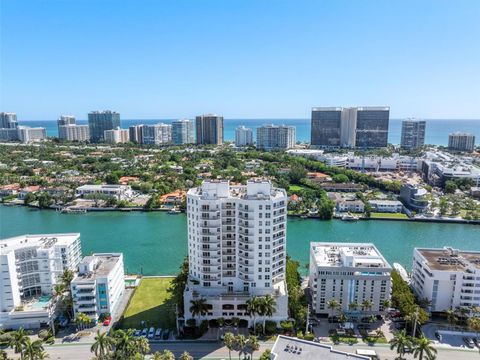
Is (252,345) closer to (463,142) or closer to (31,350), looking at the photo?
(31,350)

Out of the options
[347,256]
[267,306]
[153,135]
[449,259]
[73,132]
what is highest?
[73,132]

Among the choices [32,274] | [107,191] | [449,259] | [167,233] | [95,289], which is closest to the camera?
[95,289]

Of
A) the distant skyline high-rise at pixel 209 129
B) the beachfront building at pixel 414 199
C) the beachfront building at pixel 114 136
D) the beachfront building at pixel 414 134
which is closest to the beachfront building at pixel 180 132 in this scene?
the distant skyline high-rise at pixel 209 129

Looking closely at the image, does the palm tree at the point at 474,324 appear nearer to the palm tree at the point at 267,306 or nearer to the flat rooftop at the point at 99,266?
the palm tree at the point at 267,306

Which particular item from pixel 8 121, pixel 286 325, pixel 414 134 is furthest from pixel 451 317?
pixel 8 121

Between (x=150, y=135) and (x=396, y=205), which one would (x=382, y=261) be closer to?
(x=396, y=205)

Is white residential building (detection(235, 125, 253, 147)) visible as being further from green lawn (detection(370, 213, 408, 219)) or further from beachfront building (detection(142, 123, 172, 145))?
green lawn (detection(370, 213, 408, 219))
